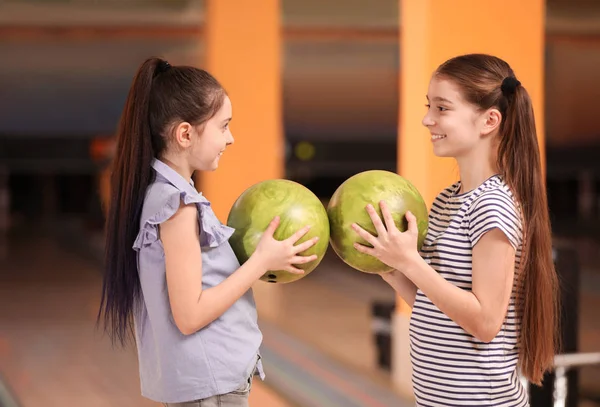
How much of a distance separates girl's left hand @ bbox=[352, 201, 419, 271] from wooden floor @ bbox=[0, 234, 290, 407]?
8.15ft

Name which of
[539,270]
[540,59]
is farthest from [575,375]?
[539,270]

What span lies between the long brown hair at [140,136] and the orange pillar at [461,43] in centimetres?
201

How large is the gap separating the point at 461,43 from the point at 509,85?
2023 mm

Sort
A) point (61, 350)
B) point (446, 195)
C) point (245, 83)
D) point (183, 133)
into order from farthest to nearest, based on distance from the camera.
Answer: point (245, 83) → point (61, 350) → point (446, 195) → point (183, 133)

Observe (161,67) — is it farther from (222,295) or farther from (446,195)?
(446,195)

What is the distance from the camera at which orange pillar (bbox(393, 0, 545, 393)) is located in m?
3.50

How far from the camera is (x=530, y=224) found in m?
1.57

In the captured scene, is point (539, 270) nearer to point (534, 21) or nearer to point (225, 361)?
point (225, 361)

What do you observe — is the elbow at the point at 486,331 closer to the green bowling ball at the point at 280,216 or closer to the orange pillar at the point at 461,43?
the green bowling ball at the point at 280,216

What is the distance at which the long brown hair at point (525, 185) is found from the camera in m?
1.58

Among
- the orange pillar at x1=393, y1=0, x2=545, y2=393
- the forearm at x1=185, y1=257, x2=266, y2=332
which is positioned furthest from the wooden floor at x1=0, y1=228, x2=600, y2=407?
the forearm at x1=185, y1=257, x2=266, y2=332

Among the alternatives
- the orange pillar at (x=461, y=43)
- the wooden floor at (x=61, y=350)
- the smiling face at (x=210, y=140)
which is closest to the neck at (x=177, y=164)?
the smiling face at (x=210, y=140)

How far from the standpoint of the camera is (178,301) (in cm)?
149

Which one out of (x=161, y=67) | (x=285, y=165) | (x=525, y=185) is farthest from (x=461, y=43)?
(x=285, y=165)
